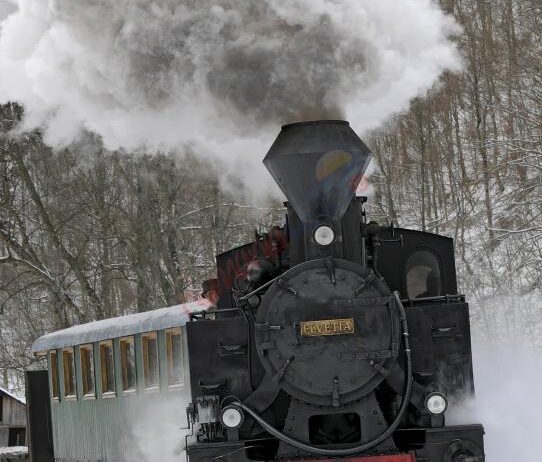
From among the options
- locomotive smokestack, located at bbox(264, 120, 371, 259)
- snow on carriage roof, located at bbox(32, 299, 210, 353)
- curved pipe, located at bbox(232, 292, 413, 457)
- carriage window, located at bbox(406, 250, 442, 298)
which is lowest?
curved pipe, located at bbox(232, 292, 413, 457)

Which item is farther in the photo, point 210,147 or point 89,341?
point 89,341

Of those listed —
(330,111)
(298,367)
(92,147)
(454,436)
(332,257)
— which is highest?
(92,147)

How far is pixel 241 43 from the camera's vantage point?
7812mm

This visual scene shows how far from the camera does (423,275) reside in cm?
770

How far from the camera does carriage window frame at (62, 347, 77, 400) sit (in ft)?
45.2

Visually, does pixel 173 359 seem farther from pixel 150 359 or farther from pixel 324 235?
pixel 324 235

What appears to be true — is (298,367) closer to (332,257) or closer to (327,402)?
(327,402)

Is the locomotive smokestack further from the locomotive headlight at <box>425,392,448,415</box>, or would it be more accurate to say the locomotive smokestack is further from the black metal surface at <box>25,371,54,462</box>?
the black metal surface at <box>25,371,54,462</box>

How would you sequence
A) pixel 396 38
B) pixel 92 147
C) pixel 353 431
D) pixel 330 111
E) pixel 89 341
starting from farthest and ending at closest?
pixel 92 147
pixel 89 341
pixel 396 38
pixel 330 111
pixel 353 431

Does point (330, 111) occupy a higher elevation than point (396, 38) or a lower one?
lower

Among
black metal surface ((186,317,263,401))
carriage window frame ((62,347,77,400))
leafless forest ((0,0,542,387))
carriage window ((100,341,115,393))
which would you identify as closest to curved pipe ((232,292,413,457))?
black metal surface ((186,317,263,401))

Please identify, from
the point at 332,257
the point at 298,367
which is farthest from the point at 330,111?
the point at 298,367

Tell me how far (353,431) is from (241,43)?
9.55ft

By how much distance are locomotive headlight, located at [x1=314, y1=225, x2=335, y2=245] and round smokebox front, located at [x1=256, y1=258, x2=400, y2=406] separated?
4.9 inches
